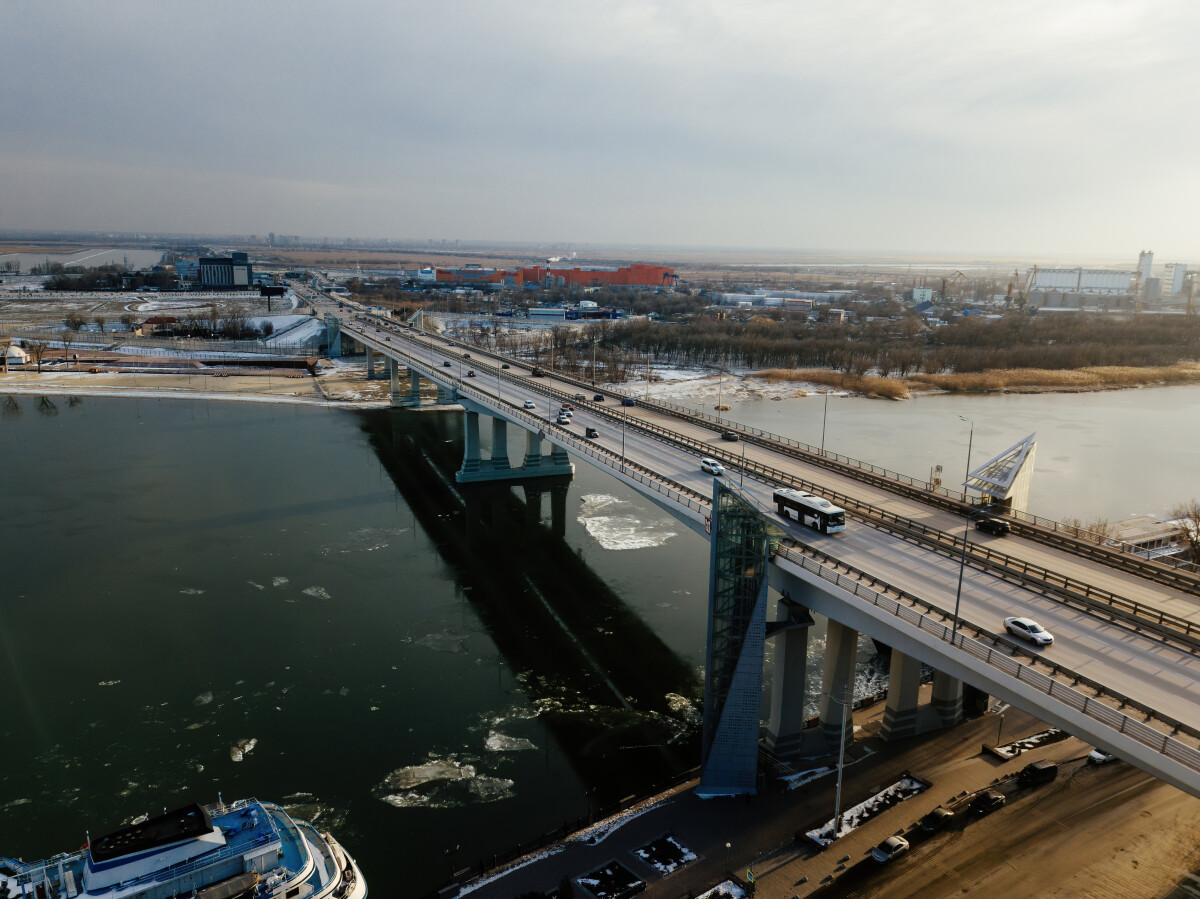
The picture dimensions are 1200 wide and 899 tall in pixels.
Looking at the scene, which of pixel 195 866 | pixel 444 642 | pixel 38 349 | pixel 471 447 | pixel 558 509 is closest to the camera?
pixel 195 866

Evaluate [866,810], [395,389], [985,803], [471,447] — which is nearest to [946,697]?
[985,803]

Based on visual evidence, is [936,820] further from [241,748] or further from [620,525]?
[620,525]

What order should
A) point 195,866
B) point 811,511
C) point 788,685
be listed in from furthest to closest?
point 811,511 → point 788,685 → point 195,866

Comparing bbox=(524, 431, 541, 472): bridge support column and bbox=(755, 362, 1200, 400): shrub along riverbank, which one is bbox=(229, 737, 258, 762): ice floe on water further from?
bbox=(755, 362, 1200, 400): shrub along riverbank

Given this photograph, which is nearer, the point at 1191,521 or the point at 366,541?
the point at 366,541

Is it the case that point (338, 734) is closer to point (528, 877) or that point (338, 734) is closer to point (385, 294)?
point (528, 877)
